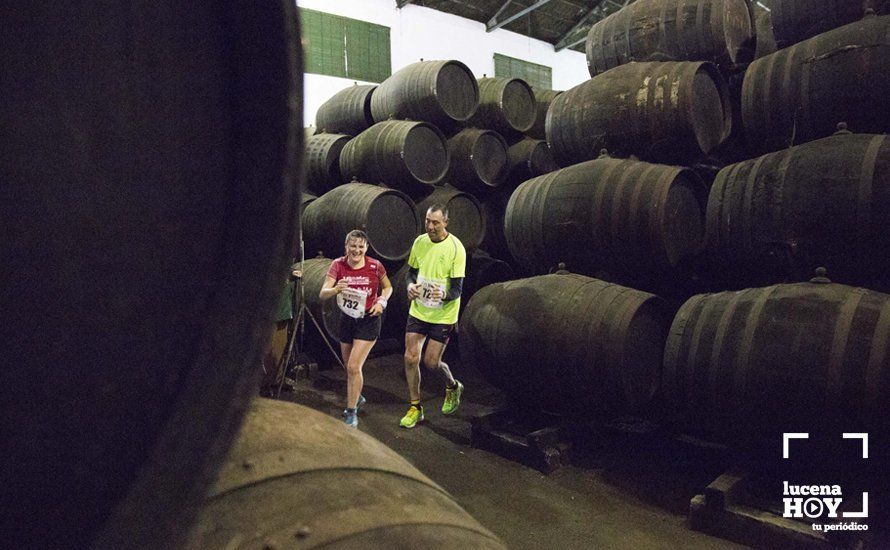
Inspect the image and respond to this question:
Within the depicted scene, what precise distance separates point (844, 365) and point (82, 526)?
10.2 ft

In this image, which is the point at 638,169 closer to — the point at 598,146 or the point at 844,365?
the point at 598,146

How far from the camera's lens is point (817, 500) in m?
2.88

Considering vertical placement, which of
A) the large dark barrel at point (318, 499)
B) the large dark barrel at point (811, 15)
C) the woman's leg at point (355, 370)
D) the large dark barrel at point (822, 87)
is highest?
the large dark barrel at point (811, 15)

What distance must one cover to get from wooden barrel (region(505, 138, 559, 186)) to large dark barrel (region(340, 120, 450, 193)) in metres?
0.88

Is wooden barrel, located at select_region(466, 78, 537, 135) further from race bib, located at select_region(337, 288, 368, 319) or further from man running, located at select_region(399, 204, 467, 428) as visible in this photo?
race bib, located at select_region(337, 288, 368, 319)

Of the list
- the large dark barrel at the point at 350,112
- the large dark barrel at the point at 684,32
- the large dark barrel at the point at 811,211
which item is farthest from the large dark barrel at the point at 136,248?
the large dark barrel at the point at 350,112

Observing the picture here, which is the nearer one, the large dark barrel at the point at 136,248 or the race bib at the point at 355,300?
the large dark barrel at the point at 136,248

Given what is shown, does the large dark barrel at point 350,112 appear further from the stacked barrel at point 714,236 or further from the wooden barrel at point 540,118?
the stacked barrel at point 714,236

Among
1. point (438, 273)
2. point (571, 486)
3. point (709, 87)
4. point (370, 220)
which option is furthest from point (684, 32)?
point (571, 486)

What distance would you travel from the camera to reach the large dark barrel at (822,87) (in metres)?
3.31

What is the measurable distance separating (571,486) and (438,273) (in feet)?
6.27

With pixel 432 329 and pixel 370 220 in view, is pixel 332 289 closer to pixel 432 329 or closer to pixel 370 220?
pixel 432 329

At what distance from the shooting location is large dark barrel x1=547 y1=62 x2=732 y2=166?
4180mm

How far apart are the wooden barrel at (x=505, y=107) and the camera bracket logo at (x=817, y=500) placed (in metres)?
5.26
